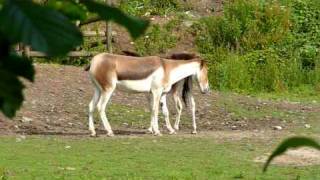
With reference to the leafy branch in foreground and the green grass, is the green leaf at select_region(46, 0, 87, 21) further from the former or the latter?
the green grass

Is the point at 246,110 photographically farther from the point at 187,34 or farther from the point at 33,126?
the point at 187,34

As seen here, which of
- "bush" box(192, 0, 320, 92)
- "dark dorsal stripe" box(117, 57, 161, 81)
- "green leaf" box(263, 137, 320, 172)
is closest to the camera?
"green leaf" box(263, 137, 320, 172)

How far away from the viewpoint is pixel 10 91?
2.36 feet

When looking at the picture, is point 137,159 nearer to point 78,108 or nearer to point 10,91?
point 78,108

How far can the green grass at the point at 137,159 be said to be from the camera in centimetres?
830

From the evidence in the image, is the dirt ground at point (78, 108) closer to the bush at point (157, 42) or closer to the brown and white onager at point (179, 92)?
the brown and white onager at point (179, 92)

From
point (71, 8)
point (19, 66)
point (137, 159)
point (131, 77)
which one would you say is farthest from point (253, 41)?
point (19, 66)

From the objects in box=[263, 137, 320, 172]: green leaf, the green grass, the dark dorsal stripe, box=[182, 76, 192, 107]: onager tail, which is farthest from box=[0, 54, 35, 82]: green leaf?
box=[182, 76, 192, 107]: onager tail

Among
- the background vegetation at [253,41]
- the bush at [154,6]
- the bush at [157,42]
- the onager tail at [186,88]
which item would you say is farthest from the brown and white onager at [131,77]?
the bush at [154,6]

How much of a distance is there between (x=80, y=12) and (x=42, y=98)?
13.1m

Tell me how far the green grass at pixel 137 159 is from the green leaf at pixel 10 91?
6.95 metres

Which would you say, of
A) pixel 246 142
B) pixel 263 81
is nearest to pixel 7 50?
pixel 246 142

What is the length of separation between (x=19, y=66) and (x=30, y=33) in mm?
79

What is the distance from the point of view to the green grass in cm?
830
